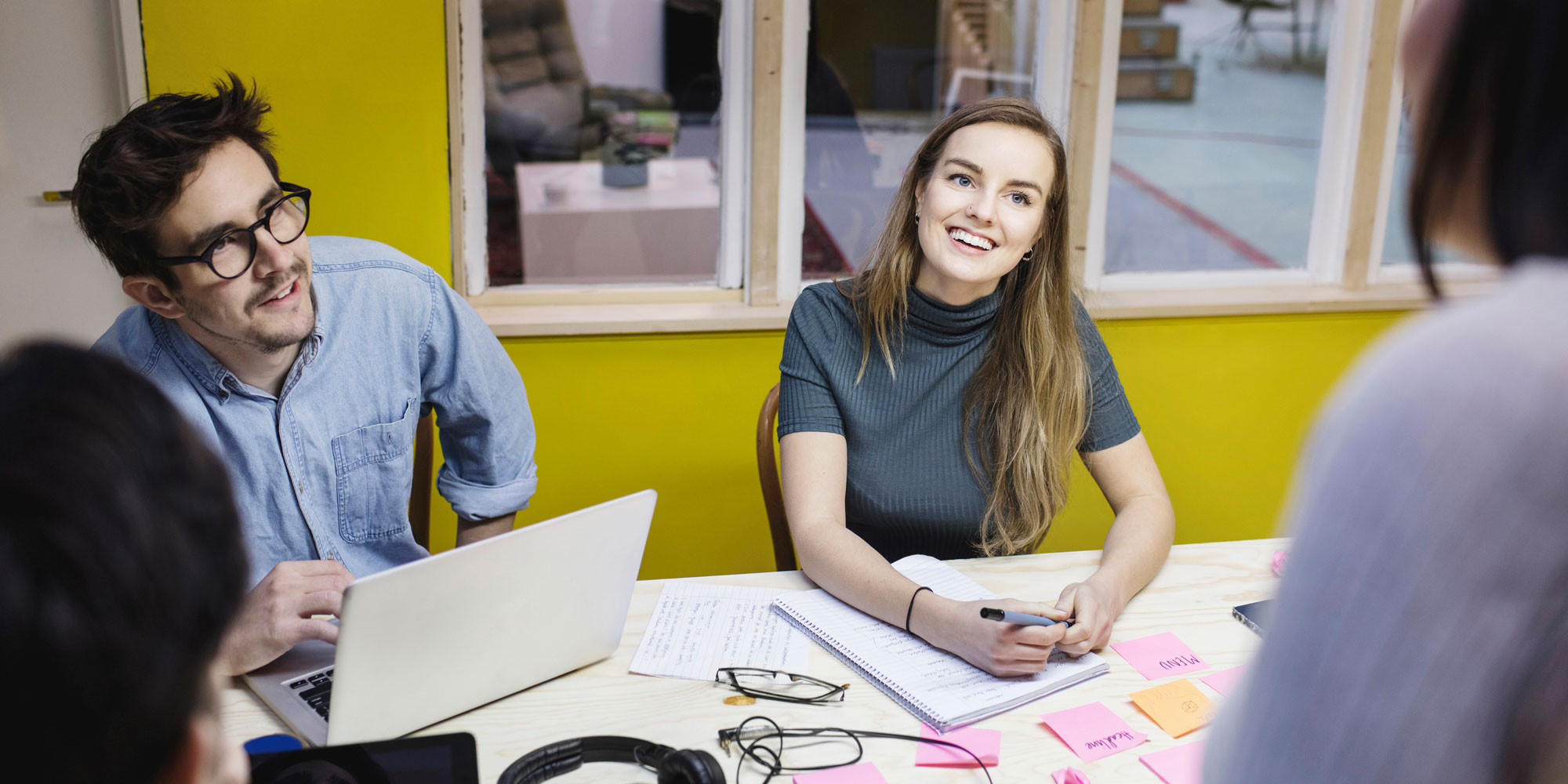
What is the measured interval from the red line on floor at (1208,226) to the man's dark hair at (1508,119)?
9.21 ft

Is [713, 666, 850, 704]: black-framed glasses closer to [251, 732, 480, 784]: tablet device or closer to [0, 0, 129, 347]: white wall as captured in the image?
[251, 732, 480, 784]: tablet device

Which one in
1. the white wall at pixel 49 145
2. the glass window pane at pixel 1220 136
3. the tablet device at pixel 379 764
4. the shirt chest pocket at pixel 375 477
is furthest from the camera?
the glass window pane at pixel 1220 136

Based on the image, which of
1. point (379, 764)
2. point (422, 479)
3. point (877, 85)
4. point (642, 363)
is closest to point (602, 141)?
point (642, 363)

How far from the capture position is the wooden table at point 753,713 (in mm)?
1079

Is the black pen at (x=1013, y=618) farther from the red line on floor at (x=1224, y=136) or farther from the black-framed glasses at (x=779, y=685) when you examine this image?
the red line on floor at (x=1224, y=136)

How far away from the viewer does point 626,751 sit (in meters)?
1.07

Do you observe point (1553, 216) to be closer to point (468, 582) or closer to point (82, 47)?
point (468, 582)

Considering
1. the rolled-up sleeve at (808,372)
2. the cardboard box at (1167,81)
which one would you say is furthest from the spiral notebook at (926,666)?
the cardboard box at (1167,81)

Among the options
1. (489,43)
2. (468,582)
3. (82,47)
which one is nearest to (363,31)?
(489,43)

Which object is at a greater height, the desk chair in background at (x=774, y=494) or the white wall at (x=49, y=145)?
the white wall at (x=49, y=145)

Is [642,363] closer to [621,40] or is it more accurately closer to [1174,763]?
[621,40]

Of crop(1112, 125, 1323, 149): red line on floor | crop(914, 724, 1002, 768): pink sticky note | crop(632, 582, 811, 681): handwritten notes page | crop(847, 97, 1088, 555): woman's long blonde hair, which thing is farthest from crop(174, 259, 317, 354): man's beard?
crop(1112, 125, 1323, 149): red line on floor

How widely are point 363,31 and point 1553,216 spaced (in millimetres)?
2316

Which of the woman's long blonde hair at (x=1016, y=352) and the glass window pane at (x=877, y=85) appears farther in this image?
the glass window pane at (x=877, y=85)
